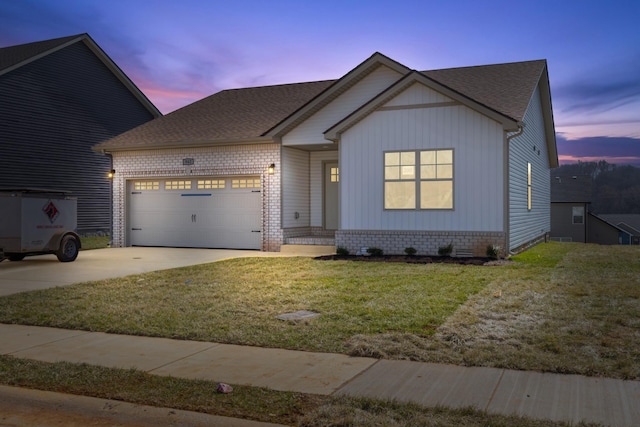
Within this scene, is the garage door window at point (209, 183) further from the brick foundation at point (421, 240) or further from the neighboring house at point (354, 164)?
the brick foundation at point (421, 240)

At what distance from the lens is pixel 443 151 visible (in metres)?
16.4

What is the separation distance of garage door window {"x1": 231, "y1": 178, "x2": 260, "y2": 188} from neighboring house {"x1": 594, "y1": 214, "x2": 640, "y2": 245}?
124 ft

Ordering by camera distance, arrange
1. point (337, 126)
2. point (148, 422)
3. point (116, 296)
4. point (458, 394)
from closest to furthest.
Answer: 1. point (148, 422)
2. point (458, 394)
3. point (116, 296)
4. point (337, 126)

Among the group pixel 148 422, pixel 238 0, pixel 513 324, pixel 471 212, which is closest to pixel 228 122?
pixel 238 0

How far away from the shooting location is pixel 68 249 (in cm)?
1688

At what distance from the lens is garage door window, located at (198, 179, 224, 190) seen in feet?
69.1

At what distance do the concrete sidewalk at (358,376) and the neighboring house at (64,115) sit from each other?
17.0 m

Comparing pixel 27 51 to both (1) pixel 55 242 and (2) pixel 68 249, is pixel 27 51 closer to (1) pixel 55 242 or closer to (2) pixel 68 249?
(2) pixel 68 249

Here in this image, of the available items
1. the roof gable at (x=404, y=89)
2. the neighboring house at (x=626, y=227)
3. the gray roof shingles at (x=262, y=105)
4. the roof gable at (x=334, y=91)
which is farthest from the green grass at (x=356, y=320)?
the neighboring house at (x=626, y=227)

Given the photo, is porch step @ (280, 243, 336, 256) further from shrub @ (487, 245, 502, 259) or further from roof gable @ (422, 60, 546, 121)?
roof gable @ (422, 60, 546, 121)

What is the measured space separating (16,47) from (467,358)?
2890 cm

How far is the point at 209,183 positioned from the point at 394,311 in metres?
13.7

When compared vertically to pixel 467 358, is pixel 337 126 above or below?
above

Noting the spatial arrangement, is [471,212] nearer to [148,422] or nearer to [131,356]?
[131,356]
